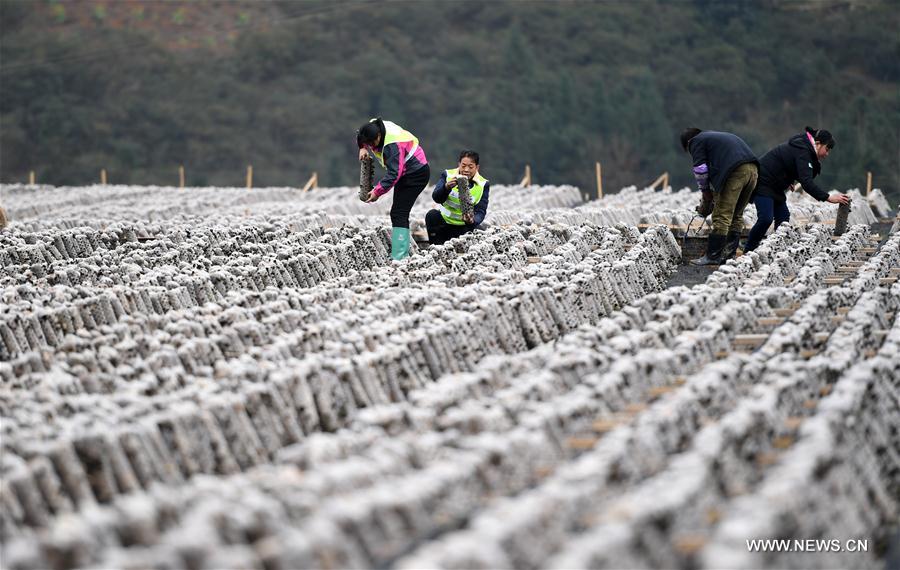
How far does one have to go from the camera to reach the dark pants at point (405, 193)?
11633mm

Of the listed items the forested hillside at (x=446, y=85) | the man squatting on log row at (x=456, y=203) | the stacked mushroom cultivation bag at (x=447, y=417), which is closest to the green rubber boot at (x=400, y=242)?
the man squatting on log row at (x=456, y=203)

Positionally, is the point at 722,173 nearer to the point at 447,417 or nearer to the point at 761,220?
the point at 761,220

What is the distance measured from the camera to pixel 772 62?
5616 centimetres

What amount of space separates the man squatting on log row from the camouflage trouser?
202 centimetres

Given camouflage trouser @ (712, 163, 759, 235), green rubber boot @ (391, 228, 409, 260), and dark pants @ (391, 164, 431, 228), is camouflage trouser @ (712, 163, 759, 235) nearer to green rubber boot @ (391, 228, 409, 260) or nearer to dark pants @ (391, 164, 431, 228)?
dark pants @ (391, 164, 431, 228)

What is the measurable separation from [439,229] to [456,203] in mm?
315

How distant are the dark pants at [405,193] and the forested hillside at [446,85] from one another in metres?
37.3

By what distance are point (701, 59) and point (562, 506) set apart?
5426 centimetres

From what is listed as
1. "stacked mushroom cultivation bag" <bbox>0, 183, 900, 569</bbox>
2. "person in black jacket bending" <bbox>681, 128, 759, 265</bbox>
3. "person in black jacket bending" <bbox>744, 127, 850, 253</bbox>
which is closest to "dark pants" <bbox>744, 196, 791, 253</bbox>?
"person in black jacket bending" <bbox>744, 127, 850, 253</bbox>

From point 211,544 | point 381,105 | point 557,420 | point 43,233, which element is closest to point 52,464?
point 211,544

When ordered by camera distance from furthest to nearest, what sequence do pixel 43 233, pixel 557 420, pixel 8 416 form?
pixel 43 233 < pixel 8 416 < pixel 557 420

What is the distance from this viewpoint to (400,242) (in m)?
11.7

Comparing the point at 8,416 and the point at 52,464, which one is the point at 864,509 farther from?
the point at 8,416

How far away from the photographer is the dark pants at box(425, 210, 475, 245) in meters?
12.8
